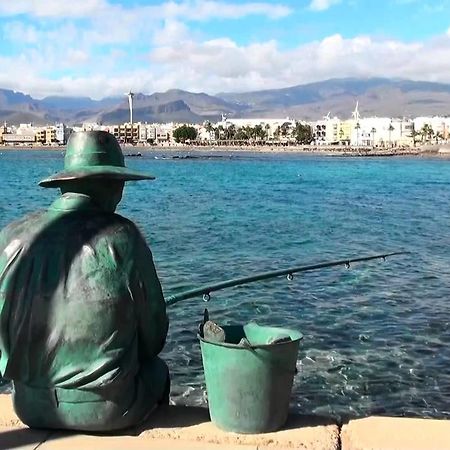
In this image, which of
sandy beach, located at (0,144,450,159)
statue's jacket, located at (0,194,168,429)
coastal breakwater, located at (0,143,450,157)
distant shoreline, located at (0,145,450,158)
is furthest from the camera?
coastal breakwater, located at (0,143,450,157)

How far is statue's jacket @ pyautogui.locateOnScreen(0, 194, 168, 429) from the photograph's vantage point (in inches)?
136

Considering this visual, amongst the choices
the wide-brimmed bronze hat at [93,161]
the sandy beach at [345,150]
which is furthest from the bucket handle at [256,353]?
the sandy beach at [345,150]

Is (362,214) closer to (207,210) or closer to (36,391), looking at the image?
(207,210)

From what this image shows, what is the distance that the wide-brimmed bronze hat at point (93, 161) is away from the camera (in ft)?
11.7

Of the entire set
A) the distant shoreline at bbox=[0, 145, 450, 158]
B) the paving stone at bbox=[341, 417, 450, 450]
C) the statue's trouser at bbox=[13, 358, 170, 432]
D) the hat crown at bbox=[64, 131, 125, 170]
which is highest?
the hat crown at bbox=[64, 131, 125, 170]

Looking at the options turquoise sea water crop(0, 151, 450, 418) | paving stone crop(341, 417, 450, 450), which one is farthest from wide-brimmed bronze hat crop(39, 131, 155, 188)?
turquoise sea water crop(0, 151, 450, 418)

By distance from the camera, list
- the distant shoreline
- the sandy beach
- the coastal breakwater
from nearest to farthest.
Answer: the distant shoreline, the sandy beach, the coastal breakwater

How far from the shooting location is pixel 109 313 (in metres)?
3.47

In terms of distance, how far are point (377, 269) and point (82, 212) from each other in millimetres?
11143

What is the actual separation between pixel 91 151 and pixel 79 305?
0.74 metres

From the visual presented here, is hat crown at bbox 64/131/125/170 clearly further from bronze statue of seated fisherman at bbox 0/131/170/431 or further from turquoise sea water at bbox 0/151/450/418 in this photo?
turquoise sea water at bbox 0/151/450/418

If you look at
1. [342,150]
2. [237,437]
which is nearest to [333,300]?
[237,437]

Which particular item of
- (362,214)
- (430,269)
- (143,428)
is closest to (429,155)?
Answer: (362,214)

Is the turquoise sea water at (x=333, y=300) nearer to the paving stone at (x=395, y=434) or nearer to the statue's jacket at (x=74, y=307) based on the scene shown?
the paving stone at (x=395, y=434)
